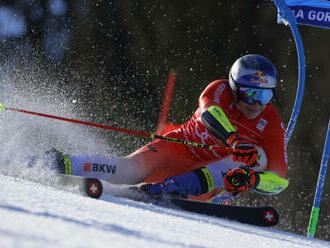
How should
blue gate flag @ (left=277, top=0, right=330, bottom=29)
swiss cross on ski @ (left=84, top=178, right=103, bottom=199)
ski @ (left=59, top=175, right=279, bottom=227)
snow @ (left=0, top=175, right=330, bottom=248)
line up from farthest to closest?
blue gate flag @ (left=277, top=0, right=330, bottom=29)
ski @ (left=59, top=175, right=279, bottom=227)
swiss cross on ski @ (left=84, top=178, right=103, bottom=199)
snow @ (left=0, top=175, right=330, bottom=248)

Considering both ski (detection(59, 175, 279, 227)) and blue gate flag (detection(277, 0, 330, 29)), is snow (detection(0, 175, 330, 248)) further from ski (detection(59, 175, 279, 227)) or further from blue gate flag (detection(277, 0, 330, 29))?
blue gate flag (detection(277, 0, 330, 29))

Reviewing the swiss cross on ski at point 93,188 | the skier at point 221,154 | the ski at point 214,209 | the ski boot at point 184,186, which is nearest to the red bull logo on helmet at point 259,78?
the skier at point 221,154

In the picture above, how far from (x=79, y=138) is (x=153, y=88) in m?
2.37

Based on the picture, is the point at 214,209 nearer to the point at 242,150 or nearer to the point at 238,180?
the point at 238,180

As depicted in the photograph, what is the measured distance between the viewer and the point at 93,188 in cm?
266

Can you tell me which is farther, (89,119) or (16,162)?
(89,119)

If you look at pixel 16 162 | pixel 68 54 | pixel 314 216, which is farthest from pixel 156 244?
pixel 68 54

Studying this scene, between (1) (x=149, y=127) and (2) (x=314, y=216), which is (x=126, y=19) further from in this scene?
(2) (x=314, y=216)

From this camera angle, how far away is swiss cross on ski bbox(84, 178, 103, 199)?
104 inches

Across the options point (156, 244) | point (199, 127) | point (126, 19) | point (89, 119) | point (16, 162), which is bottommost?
point (156, 244)

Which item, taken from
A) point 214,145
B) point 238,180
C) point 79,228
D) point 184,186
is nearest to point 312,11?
point 214,145

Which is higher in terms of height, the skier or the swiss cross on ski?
the skier

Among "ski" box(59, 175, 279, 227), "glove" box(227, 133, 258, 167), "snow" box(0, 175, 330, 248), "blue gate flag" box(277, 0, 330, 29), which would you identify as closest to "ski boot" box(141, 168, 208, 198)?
"ski" box(59, 175, 279, 227)

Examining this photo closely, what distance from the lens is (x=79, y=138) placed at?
6.34 metres
